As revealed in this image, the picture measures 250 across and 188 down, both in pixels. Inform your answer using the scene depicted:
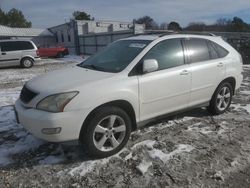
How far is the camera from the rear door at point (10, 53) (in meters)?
15.0

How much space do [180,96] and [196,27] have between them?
181 feet

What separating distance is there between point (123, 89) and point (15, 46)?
13682 mm

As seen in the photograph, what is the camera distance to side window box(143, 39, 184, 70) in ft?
13.7

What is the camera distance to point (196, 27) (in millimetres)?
55719

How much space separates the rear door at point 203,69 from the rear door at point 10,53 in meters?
13.2

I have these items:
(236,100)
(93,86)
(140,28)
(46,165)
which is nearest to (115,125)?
(93,86)

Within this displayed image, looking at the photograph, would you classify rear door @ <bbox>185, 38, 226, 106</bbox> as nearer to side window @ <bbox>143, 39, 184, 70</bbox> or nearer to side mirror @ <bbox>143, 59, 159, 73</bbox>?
side window @ <bbox>143, 39, 184, 70</bbox>

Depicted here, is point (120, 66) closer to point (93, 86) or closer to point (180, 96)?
point (93, 86)

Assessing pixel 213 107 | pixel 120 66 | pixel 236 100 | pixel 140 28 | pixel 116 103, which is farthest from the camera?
pixel 140 28

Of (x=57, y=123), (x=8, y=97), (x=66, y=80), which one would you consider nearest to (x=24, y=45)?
(x=8, y=97)

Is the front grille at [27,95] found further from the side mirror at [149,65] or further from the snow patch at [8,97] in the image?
the snow patch at [8,97]

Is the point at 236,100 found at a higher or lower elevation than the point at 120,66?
lower

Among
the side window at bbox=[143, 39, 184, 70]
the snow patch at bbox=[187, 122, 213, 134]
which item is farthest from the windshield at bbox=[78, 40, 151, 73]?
the snow patch at bbox=[187, 122, 213, 134]

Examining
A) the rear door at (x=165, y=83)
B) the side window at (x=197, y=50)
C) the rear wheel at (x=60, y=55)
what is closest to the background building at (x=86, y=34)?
the rear wheel at (x=60, y=55)
